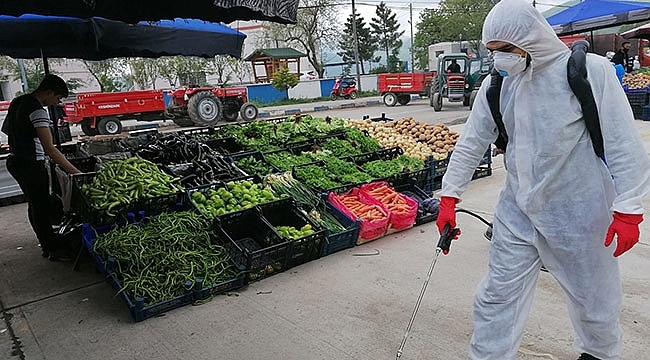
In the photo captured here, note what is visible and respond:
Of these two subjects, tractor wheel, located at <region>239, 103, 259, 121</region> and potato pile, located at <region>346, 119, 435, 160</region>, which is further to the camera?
tractor wheel, located at <region>239, 103, 259, 121</region>

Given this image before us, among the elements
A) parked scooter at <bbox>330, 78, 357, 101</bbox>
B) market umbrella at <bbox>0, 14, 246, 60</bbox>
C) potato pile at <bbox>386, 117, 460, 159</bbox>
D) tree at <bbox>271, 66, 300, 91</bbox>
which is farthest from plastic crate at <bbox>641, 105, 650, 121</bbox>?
tree at <bbox>271, 66, 300, 91</bbox>

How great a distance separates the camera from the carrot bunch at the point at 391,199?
5227 millimetres

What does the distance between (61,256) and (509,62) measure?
450cm

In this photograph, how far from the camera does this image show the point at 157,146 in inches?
239

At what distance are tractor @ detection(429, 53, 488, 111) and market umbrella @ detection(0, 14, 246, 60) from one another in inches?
496

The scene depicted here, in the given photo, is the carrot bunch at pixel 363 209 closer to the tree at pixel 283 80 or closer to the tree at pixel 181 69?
the tree at pixel 283 80

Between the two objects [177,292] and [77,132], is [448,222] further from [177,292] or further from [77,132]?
[77,132]

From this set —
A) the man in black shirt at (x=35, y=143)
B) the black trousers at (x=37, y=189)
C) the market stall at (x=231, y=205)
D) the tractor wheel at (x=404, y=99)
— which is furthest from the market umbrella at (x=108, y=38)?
the tractor wheel at (x=404, y=99)

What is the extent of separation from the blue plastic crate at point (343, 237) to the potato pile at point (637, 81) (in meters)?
10.7

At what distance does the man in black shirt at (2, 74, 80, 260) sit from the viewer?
445 centimetres

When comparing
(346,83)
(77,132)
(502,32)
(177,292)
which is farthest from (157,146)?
(346,83)

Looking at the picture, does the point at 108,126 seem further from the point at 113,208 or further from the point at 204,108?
the point at 113,208

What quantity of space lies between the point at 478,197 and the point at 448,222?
4.09 m

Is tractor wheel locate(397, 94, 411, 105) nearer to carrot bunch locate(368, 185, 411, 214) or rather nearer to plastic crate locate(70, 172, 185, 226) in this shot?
carrot bunch locate(368, 185, 411, 214)
